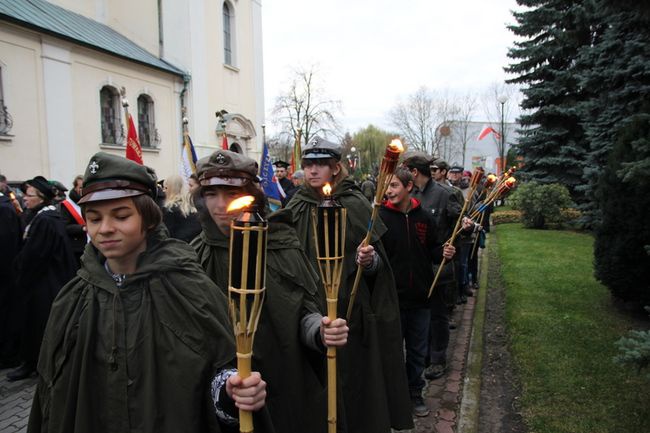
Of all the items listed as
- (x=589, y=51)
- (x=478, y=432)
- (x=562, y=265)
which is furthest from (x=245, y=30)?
(x=478, y=432)

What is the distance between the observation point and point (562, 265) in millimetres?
10445

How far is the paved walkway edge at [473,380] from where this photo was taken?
431cm

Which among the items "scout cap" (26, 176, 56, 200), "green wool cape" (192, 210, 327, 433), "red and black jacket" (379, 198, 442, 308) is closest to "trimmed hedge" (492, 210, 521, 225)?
"red and black jacket" (379, 198, 442, 308)

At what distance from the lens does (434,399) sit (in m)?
4.84

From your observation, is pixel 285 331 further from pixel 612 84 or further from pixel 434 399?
pixel 612 84

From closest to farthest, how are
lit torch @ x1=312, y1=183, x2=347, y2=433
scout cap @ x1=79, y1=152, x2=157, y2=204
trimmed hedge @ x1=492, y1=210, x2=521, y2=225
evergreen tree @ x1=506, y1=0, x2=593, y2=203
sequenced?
scout cap @ x1=79, y1=152, x2=157, y2=204 → lit torch @ x1=312, y1=183, x2=347, y2=433 → evergreen tree @ x1=506, y1=0, x2=593, y2=203 → trimmed hedge @ x1=492, y1=210, x2=521, y2=225

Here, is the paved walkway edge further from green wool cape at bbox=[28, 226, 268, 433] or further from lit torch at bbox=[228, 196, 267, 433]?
lit torch at bbox=[228, 196, 267, 433]

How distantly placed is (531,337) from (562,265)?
510cm

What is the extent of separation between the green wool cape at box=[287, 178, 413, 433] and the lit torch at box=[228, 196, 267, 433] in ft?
5.93

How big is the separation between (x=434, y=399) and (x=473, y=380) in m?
0.64

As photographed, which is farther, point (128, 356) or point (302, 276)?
point (302, 276)

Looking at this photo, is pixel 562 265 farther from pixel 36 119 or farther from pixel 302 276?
pixel 36 119

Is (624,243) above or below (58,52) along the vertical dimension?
below

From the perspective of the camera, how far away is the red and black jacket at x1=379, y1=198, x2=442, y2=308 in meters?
4.39
